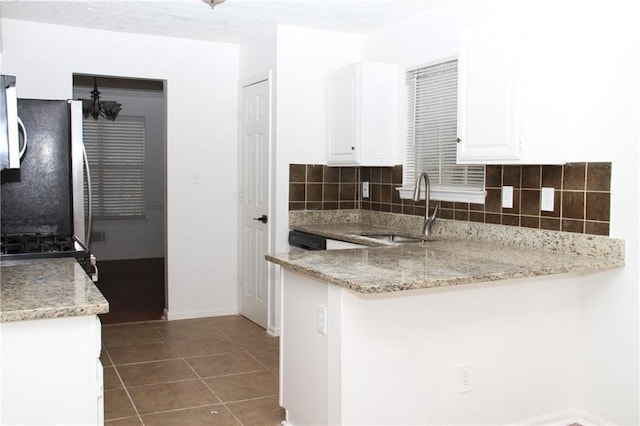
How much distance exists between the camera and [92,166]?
8.30 meters

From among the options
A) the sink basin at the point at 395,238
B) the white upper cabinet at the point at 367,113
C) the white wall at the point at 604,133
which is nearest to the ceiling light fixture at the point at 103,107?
the white upper cabinet at the point at 367,113

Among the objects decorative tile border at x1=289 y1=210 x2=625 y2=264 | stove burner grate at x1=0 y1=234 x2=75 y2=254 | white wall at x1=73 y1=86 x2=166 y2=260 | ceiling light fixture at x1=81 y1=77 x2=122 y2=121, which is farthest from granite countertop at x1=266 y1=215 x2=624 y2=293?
white wall at x1=73 y1=86 x2=166 y2=260

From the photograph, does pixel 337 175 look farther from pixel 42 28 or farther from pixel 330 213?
pixel 42 28

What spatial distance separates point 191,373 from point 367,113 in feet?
6.82

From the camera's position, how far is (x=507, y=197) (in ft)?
11.5

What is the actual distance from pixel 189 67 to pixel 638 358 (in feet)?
12.5

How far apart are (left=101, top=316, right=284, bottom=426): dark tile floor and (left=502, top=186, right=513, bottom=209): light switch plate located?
1.65m

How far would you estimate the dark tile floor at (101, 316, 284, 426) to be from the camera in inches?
125

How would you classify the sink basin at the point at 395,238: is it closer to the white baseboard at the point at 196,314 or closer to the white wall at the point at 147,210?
the white baseboard at the point at 196,314

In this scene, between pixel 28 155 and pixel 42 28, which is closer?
pixel 28 155

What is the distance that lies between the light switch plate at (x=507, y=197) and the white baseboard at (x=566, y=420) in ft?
3.64

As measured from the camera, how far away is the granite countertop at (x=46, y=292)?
1.85 meters

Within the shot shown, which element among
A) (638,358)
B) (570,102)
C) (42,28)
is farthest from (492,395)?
(42,28)

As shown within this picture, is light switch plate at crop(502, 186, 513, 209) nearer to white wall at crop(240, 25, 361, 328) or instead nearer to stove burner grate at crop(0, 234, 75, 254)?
white wall at crop(240, 25, 361, 328)
